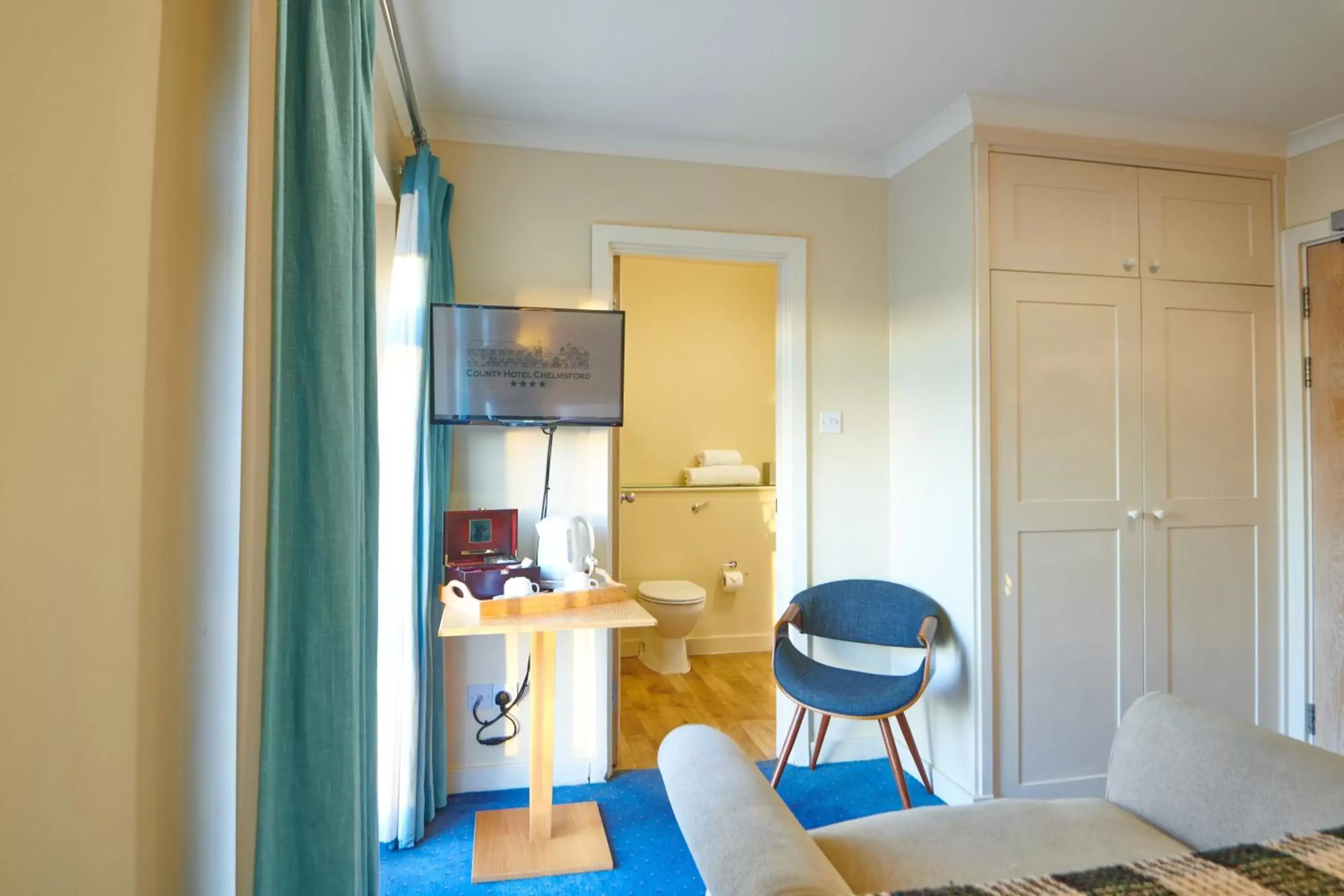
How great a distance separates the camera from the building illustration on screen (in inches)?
101

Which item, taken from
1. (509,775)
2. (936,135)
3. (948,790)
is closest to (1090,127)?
(936,135)

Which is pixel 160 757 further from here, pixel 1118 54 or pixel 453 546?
pixel 1118 54

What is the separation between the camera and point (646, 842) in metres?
2.39

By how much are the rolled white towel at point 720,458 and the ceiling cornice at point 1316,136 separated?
292 centimetres

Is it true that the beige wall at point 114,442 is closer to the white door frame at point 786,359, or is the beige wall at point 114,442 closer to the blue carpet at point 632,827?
the blue carpet at point 632,827

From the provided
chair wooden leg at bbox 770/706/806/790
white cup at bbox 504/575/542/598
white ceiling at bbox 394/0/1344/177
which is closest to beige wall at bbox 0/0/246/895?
white cup at bbox 504/575/542/598

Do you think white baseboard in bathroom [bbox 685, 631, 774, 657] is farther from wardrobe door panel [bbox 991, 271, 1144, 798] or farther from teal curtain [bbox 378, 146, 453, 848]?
teal curtain [bbox 378, 146, 453, 848]

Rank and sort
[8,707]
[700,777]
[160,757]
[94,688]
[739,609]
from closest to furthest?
[8,707]
[94,688]
[160,757]
[700,777]
[739,609]

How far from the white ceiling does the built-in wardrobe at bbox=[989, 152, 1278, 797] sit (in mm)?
319

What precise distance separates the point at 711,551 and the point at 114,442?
383cm

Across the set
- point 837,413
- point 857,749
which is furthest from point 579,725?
point 837,413

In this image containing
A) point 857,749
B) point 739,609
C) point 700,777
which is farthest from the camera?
point 739,609

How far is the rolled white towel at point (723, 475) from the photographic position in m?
4.48

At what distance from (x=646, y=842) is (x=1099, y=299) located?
8.09 ft
